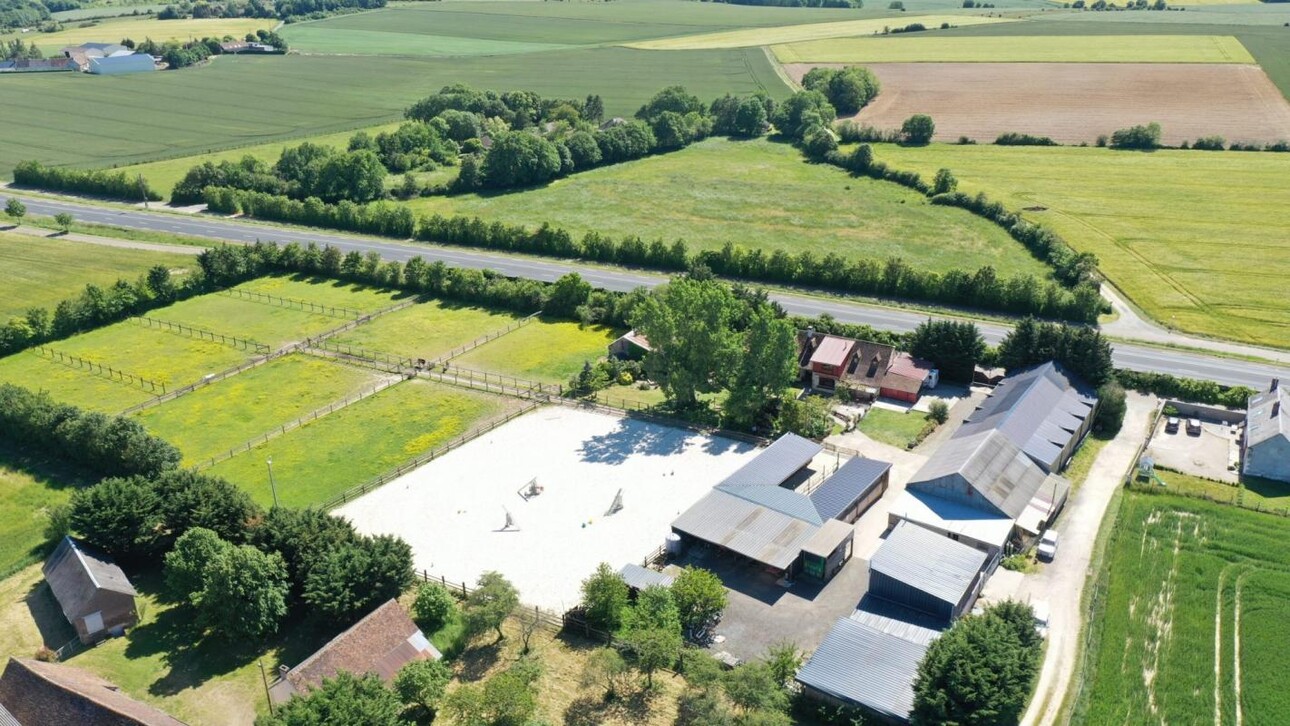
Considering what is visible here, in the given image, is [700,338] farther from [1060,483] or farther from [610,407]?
[1060,483]

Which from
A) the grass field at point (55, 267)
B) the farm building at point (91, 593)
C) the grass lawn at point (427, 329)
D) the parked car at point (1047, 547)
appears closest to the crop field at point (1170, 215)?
the parked car at point (1047, 547)

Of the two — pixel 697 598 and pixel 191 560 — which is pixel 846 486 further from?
pixel 191 560

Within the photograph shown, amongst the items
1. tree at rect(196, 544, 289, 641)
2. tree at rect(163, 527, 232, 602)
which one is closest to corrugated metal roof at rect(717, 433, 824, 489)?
tree at rect(196, 544, 289, 641)

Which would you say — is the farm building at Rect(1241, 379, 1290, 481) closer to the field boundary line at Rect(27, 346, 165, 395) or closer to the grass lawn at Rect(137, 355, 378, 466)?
the grass lawn at Rect(137, 355, 378, 466)

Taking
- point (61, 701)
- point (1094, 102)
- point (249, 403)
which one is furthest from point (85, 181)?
point (1094, 102)

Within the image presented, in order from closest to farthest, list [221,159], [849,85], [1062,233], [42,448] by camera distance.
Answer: [42,448] → [1062,233] → [221,159] → [849,85]

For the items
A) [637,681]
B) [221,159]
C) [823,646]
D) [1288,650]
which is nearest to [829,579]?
[823,646]
